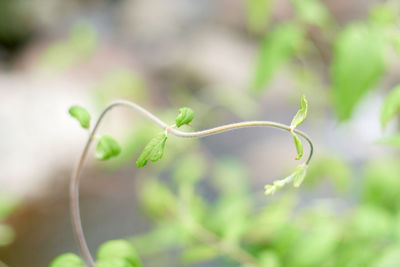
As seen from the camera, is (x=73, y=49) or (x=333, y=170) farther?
(x=73, y=49)

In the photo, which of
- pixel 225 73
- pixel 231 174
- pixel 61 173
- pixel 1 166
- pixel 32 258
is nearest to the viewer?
pixel 231 174

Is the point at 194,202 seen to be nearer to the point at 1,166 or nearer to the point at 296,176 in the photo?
the point at 296,176

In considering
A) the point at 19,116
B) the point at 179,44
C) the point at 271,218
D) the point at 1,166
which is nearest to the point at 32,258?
the point at 1,166

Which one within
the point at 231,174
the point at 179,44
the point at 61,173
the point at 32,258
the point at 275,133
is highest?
the point at 179,44

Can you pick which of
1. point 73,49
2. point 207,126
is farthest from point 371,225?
point 73,49

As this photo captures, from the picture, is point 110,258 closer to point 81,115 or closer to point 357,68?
point 81,115

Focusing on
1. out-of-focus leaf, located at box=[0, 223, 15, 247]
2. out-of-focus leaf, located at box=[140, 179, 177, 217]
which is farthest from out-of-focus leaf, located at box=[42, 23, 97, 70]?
out-of-focus leaf, located at box=[140, 179, 177, 217]

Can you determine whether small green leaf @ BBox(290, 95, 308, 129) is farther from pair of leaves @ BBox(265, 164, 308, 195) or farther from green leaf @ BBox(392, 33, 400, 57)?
green leaf @ BBox(392, 33, 400, 57)
